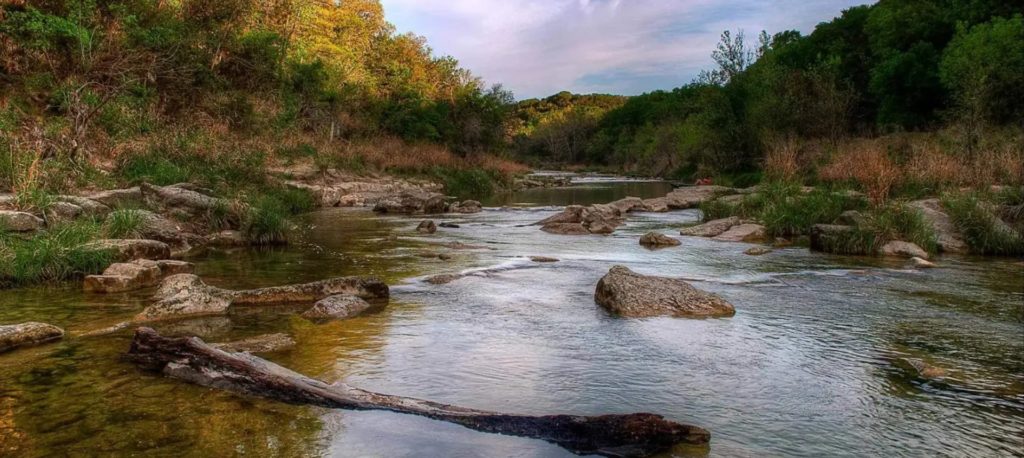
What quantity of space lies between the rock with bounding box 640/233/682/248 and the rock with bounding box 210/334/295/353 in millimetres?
10791

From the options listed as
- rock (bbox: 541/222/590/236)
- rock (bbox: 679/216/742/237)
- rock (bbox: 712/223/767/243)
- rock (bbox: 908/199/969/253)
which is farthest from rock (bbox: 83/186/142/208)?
rock (bbox: 908/199/969/253)

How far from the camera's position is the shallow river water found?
478 centimetres

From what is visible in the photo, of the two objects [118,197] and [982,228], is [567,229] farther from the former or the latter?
[118,197]

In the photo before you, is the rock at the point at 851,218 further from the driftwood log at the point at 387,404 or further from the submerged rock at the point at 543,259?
the driftwood log at the point at 387,404

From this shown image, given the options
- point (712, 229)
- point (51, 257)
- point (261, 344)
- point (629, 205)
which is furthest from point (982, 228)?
point (51, 257)

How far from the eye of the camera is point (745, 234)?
1778 cm

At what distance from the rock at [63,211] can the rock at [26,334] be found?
5.90 m

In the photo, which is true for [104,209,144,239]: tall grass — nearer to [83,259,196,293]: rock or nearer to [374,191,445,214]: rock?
[83,259,196,293]: rock

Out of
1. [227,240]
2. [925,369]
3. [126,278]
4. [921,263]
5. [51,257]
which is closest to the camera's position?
[925,369]

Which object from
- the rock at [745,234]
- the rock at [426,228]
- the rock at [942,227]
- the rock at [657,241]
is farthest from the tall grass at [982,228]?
the rock at [426,228]

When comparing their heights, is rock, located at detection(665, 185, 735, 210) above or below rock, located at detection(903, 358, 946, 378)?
above

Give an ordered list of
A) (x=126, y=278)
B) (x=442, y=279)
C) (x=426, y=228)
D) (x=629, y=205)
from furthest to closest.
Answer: (x=629, y=205), (x=426, y=228), (x=442, y=279), (x=126, y=278)

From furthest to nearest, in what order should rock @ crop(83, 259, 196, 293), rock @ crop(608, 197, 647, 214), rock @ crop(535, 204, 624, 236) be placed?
rock @ crop(608, 197, 647, 214)
rock @ crop(535, 204, 624, 236)
rock @ crop(83, 259, 196, 293)

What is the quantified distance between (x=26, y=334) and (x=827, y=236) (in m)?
14.5
